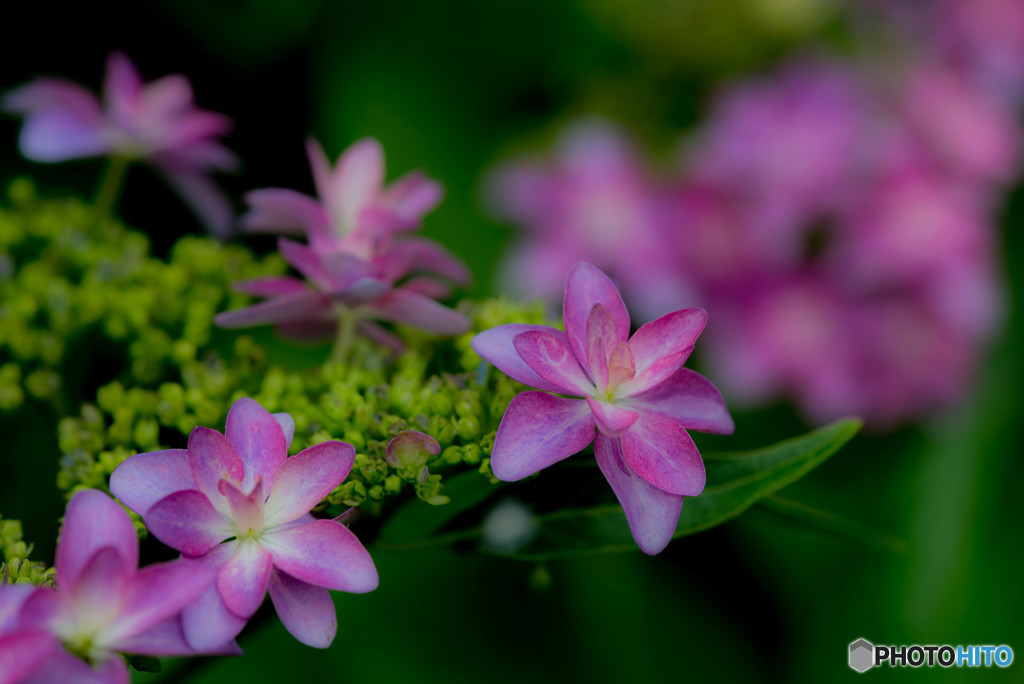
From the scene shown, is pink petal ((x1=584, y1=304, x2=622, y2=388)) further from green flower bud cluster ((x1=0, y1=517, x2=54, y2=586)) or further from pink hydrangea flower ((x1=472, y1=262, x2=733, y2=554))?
green flower bud cluster ((x1=0, y1=517, x2=54, y2=586))

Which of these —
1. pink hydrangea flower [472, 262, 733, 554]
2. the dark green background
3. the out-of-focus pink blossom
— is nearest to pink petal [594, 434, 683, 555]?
pink hydrangea flower [472, 262, 733, 554]

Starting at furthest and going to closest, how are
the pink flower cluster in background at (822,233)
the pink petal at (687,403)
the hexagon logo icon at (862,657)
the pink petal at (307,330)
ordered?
the pink flower cluster in background at (822,233) → the hexagon logo icon at (862,657) → the pink petal at (307,330) → the pink petal at (687,403)

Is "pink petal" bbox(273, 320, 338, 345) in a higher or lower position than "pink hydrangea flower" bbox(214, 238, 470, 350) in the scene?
higher

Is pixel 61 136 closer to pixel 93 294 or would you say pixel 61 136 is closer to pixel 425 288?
pixel 93 294

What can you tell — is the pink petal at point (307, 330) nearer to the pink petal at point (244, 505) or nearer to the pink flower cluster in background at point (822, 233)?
the pink petal at point (244, 505)

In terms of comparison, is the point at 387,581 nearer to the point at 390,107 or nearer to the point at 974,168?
the point at 390,107

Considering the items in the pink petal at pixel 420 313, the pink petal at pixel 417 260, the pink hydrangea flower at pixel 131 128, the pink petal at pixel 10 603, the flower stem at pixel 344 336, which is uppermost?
the pink hydrangea flower at pixel 131 128

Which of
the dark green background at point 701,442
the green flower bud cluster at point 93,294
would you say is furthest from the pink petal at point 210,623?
the dark green background at point 701,442

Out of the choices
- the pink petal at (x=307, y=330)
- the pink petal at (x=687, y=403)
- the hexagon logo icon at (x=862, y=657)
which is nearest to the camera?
the pink petal at (x=687, y=403)
